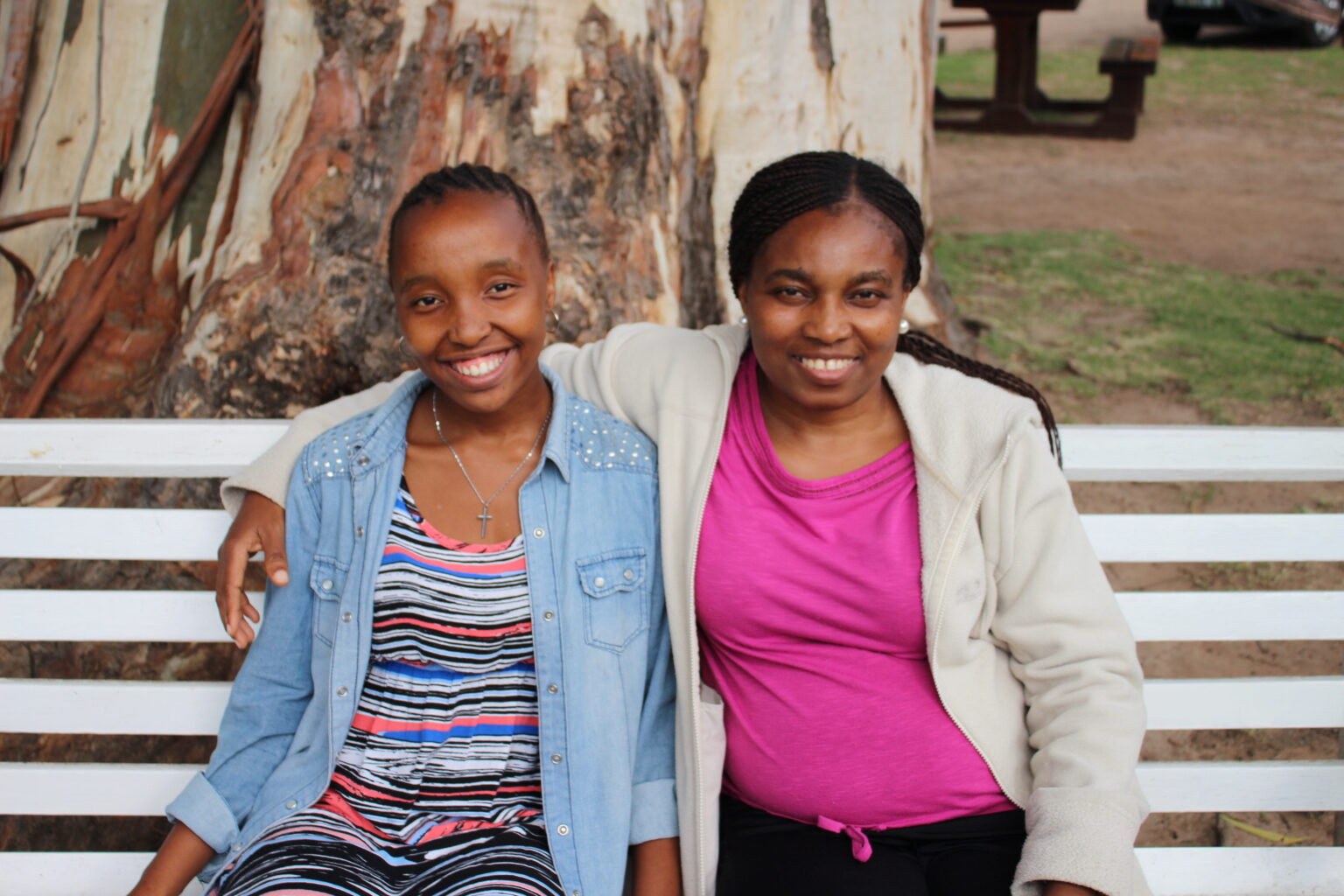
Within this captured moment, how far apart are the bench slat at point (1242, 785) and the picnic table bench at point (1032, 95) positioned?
11158 mm

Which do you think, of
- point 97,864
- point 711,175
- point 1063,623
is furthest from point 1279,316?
point 97,864

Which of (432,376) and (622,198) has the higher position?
(622,198)

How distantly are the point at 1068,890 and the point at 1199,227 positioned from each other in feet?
27.2

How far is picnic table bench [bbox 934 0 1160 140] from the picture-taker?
1203 centimetres

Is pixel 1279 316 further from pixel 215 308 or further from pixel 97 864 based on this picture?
pixel 97 864

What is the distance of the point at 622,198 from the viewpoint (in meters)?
3.09

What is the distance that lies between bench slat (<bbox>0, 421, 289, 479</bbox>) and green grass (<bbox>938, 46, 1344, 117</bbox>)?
13.7 meters

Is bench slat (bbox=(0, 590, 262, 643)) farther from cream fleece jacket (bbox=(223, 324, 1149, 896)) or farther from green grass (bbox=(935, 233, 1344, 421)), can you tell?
green grass (bbox=(935, 233, 1344, 421))

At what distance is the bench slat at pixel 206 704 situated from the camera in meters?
2.21

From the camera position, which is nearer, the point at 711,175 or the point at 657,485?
the point at 657,485

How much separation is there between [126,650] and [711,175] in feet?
6.97

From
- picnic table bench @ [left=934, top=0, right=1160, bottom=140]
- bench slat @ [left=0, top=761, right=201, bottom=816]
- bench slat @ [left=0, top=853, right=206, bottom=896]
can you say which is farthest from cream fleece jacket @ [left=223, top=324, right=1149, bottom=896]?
picnic table bench @ [left=934, top=0, right=1160, bottom=140]

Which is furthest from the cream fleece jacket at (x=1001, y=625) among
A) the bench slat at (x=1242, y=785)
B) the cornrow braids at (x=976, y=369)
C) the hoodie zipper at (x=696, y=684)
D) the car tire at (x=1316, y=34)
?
the car tire at (x=1316, y=34)

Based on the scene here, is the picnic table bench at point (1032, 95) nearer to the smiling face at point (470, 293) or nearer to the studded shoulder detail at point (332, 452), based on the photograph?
the smiling face at point (470, 293)
